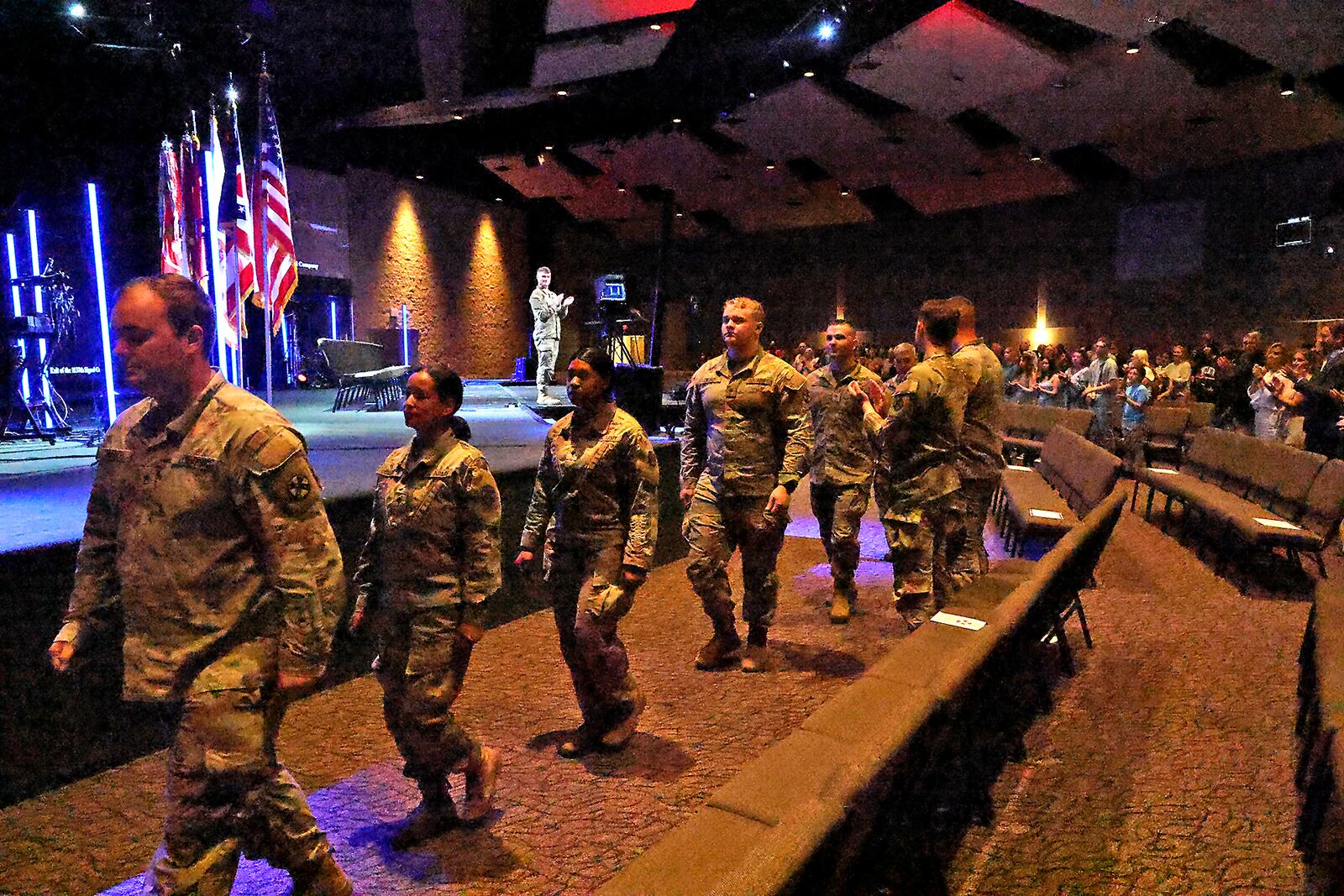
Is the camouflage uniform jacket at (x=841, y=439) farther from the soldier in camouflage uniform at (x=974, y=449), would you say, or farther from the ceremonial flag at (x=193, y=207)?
the ceremonial flag at (x=193, y=207)

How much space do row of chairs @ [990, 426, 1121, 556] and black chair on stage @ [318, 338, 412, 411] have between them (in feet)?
27.5

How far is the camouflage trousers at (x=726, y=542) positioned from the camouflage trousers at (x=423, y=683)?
1.86 metres

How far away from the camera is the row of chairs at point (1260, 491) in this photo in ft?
19.6

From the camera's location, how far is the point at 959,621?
3174 mm

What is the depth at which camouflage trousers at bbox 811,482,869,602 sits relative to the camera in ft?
19.1

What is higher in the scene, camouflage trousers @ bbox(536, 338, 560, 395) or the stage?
camouflage trousers @ bbox(536, 338, 560, 395)

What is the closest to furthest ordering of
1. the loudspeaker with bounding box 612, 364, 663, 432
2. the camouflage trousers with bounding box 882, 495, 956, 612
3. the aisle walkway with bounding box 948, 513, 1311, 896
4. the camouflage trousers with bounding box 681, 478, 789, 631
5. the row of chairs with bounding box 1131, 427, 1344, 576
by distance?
the aisle walkway with bounding box 948, 513, 1311, 896 → the camouflage trousers with bounding box 681, 478, 789, 631 → the camouflage trousers with bounding box 882, 495, 956, 612 → the row of chairs with bounding box 1131, 427, 1344, 576 → the loudspeaker with bounding box 612, 364, 663, 432

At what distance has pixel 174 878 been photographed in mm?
1993

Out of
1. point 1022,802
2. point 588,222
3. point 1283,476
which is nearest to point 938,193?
point 588,222

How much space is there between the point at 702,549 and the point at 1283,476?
5606 mm

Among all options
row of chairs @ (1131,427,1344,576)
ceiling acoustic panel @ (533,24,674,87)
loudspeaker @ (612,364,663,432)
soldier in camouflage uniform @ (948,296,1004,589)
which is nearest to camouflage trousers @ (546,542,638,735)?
soldier in camouflage uniform @ (948,296,1004,589)

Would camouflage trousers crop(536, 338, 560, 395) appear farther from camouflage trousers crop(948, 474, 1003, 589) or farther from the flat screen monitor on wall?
the flat screen monitor on wall

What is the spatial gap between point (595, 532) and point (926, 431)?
7.14 feet

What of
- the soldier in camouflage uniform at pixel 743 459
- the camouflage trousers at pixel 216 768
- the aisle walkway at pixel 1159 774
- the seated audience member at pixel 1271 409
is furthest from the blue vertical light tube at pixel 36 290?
the seated audience member at pixel 1271 409
